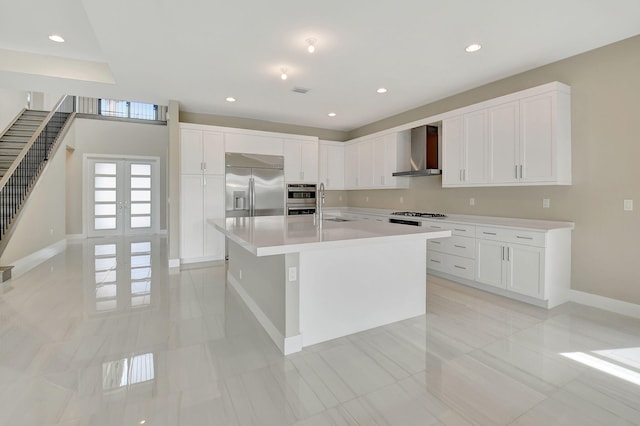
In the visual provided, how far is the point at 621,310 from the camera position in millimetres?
3133

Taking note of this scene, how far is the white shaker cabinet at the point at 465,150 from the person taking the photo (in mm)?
4099

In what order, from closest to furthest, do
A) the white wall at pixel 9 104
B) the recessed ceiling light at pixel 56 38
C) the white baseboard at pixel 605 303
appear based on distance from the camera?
1. the white baseboard at pixel 605 303
2. the recessed ceiling light at pixel 56 38
3. the white wall at pixel 9 104

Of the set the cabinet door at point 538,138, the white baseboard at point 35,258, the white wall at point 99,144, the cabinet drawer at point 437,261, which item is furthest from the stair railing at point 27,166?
the cabinet door at point 538,138

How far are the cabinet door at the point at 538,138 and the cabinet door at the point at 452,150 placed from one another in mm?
847

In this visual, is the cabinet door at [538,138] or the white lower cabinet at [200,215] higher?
the cabinet door at [538,138]

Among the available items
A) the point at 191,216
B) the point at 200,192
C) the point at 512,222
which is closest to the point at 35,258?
the point at 191,216

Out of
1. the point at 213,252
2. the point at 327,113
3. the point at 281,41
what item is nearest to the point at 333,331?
the point at 281,41

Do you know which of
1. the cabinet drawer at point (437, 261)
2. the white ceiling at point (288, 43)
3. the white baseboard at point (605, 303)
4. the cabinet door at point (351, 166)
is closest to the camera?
the white ceiling at point (288, 43)

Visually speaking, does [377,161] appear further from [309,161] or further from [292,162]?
[292,162]

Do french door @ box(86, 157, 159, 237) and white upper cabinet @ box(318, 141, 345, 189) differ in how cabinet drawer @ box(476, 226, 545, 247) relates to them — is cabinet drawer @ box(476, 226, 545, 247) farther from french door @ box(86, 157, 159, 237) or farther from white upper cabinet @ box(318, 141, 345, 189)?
french door @ box(86, 157, 159, 237)

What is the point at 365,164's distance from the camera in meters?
6.36

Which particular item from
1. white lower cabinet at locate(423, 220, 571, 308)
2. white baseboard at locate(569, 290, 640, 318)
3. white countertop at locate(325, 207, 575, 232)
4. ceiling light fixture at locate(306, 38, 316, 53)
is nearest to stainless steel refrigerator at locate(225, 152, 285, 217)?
white countertop at locate(325, 207, 575, 232)

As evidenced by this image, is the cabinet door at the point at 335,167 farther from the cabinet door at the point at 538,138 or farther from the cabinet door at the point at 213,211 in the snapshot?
the cabinet door at the point at 538,138

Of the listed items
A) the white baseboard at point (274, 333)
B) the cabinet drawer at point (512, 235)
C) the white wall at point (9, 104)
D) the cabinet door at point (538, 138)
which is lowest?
the white baseboard at point (274, 333)
